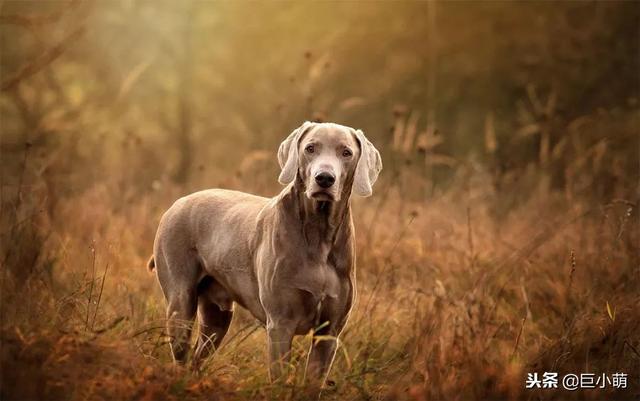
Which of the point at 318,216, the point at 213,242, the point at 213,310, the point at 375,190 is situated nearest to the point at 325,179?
the point at 318,216

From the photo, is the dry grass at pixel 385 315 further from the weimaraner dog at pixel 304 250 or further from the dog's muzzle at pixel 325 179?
the dog's muzzle at pixel 325 179

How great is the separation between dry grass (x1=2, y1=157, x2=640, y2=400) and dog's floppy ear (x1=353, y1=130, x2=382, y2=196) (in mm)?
641

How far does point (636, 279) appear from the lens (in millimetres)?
6375

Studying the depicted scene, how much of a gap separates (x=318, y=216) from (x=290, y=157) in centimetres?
36

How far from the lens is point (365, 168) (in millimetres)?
4785

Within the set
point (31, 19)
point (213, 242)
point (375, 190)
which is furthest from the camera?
point (375, 190)

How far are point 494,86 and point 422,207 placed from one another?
8.28 metres

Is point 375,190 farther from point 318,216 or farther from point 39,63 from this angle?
point 39,63

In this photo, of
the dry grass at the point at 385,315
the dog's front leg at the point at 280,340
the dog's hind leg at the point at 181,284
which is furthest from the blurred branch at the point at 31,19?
the dog's front leg at the point at 280,340

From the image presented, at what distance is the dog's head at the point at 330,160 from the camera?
14.8 feet

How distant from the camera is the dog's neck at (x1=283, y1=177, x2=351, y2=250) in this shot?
4.74 meters

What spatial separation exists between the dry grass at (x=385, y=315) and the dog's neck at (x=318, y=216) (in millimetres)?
576

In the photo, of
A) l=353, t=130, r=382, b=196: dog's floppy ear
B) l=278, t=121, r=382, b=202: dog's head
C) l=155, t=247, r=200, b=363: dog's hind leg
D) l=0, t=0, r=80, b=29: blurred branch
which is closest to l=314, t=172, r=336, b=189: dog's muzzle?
l=278, t=121, r=382, b=202: dog's head

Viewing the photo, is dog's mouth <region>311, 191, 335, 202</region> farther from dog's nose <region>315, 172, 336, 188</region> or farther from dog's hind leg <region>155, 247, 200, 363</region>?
dog's hind leg <region>155, 247, 200, 363</region>
